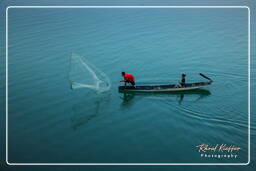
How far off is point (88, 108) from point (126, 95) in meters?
2.03

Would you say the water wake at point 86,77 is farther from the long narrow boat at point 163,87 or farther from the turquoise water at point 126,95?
the long narrow boat at point 163,87

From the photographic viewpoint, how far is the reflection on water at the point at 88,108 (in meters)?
13.8

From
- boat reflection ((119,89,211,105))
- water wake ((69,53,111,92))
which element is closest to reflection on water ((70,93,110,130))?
water wake ((69,53,111,92))

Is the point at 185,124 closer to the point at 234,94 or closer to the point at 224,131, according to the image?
the point at 224,131

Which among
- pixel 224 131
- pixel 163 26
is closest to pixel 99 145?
pixel 224 131

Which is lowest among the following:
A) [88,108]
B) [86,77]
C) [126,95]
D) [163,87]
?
[88,108]

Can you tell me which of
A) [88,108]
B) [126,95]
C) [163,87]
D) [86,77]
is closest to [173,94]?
[163,87]

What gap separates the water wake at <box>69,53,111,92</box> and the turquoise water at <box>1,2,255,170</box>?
0.31 m

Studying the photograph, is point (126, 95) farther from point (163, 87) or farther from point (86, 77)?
point (86, 77)

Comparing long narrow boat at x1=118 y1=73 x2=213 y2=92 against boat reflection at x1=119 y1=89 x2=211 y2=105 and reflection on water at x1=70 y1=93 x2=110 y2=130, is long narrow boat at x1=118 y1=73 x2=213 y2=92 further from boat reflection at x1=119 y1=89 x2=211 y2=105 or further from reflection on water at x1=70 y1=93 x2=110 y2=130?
reflection on water at x1=70 y1=93 x2=110 y2=130

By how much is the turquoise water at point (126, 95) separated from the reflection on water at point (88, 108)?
4cm

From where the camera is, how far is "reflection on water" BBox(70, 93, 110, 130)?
45.4 ft

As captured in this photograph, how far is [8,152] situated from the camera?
40.3ft

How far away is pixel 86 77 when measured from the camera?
640 inches
